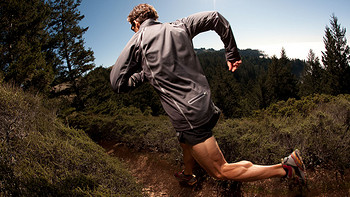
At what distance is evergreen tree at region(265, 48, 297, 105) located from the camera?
124 feet

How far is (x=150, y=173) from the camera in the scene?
18.1 ft

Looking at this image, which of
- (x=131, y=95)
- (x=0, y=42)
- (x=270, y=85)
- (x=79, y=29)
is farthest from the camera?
(x=270, y=85)

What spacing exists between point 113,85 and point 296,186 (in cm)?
376

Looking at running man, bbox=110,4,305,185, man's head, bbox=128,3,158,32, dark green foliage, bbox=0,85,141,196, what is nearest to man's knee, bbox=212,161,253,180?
running man, bbox=110,4,305,185

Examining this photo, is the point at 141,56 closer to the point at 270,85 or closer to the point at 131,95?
the point at 131,95

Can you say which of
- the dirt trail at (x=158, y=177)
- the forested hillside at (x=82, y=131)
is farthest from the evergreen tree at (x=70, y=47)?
the dirt trail at (x=158, y=177)

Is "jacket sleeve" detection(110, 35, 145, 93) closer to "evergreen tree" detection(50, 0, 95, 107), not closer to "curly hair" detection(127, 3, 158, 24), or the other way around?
"curly hair" detection(127, 3, 158, 24)

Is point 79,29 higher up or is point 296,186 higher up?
point 79,29

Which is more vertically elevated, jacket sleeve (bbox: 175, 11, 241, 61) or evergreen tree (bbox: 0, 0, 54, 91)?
evergreen tree (bbox: 0, 0, 54, 91)

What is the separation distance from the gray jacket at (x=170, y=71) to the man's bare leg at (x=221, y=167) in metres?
0.18

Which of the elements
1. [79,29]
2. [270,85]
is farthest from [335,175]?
[270,85]

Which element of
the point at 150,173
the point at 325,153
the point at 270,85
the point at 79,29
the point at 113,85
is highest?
the point at 79,29

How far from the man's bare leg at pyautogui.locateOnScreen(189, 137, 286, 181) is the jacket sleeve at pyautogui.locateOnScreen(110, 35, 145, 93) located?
632mm

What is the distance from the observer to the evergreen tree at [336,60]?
2955 cm
